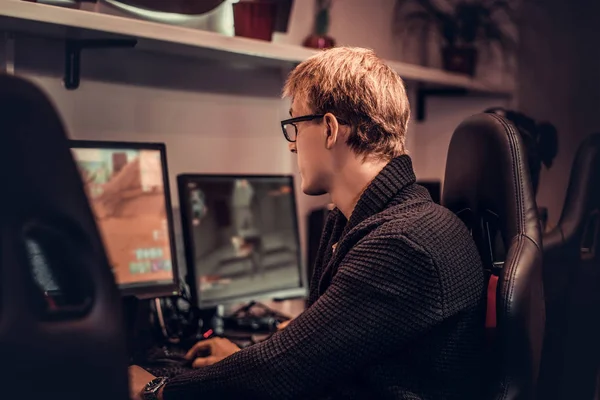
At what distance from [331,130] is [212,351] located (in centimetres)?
61

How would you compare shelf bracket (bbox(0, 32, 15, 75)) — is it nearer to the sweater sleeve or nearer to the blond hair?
the blond hair

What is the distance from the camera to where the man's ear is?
5.13ft

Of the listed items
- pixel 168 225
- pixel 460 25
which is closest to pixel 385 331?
pixel 168 225

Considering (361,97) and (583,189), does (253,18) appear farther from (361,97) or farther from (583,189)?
(583,189)

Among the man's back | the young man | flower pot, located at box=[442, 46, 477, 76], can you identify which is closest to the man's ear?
the young man

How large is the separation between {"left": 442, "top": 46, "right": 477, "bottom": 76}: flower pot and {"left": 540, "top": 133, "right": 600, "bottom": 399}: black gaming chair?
3.48 ft

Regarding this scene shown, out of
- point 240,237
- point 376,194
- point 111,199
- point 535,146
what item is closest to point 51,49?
point 111,199

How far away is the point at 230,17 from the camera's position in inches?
91.5

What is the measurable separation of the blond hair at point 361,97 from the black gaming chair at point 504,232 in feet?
0.51

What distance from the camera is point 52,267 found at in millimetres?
833

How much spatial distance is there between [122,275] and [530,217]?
99 cm

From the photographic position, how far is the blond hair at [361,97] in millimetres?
1558

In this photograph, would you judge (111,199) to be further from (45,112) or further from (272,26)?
(45,112)

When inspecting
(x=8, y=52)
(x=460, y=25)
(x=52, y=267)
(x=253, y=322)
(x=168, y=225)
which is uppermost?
(x=460, y=25)
